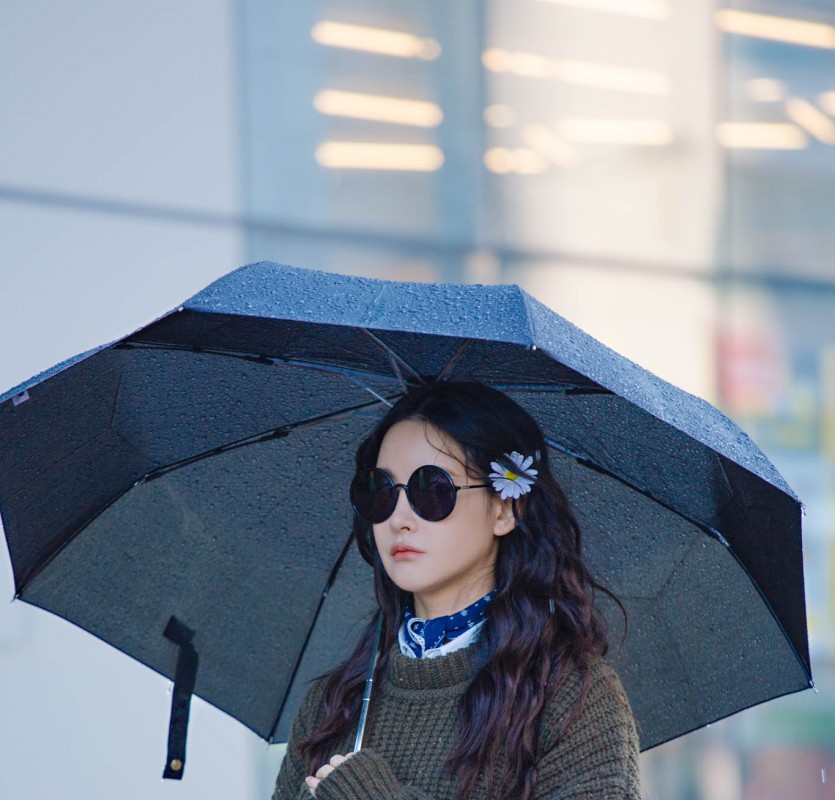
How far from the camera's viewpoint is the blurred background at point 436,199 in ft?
15.0

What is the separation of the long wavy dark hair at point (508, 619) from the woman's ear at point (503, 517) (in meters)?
0.01

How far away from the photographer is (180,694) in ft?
8.44

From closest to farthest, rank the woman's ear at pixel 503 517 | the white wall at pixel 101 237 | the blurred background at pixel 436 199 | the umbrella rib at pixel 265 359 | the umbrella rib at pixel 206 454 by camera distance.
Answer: the umbrella rib at pixel 265 359 → the woman's ear at pixel 503 517 → the umbrella rib at pixel 206 454 → the white wall at pixel 101 237 → the blurred background at pixel 436 199

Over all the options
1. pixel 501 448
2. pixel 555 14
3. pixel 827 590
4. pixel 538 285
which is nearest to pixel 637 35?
pixel 555 14

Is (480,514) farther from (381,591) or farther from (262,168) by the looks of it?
(262,168)

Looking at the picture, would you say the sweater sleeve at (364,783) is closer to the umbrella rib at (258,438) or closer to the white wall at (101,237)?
the umbrella rib at (258,438)

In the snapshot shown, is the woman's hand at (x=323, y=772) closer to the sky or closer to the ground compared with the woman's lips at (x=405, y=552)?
closer to the ground

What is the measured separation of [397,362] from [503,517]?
1.15ft

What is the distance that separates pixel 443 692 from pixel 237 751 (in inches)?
115

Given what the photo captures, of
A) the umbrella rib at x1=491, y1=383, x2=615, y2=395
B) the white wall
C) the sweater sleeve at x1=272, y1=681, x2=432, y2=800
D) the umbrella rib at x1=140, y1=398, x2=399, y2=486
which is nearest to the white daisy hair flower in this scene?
the umbrella rib at x1=491, y1=383, x2=615, y2=395

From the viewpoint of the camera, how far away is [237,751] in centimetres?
495

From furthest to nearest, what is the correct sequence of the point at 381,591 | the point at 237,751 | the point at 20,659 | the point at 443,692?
1. the point at 237,751
2. the point at 20,659
3. the point at 381,591
4. the point at 443,692

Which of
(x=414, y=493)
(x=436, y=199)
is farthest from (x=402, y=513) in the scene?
(x=436, y=199)

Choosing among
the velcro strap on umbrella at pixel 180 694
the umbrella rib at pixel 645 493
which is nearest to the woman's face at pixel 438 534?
the umbrella rib at pixel 645 493
